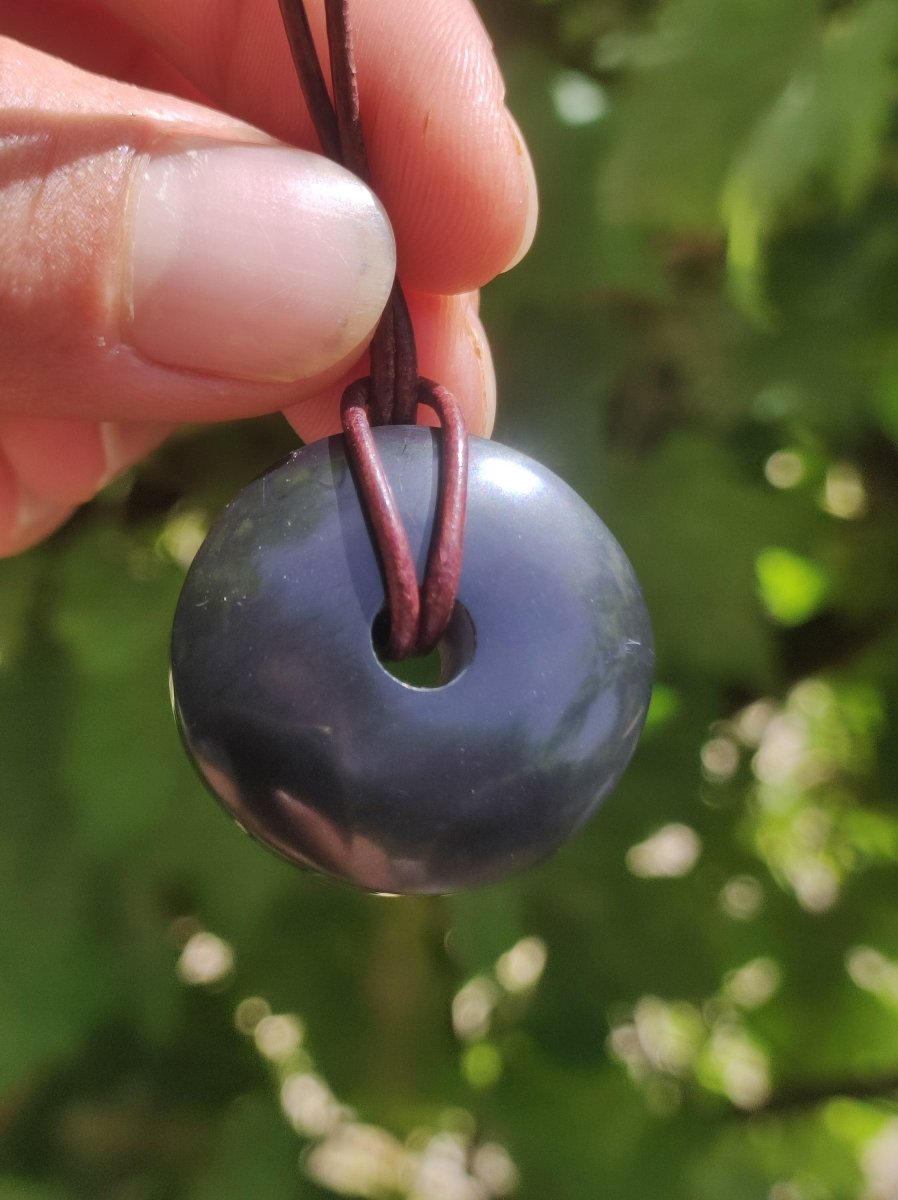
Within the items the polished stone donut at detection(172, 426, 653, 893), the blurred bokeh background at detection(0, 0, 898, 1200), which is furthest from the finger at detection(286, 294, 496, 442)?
the polished stone donut at detection(172, 426, 653, 893)

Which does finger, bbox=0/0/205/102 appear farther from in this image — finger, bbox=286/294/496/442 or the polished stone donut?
the polished stone donut

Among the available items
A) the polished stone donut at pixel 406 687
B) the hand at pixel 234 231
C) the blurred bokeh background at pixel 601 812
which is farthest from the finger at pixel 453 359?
the polished stone donut at pixel 406 687

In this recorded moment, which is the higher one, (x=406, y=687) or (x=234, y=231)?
(x=234, y=231)

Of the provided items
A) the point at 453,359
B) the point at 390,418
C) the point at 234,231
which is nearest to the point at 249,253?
the point at 234,231

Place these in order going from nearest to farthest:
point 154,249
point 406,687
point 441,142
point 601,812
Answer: point 406,687, point 154,249, point 441,142, point 601,812

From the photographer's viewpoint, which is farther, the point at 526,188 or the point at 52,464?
the point at 52,464

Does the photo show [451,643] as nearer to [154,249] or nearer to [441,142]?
[154,249]

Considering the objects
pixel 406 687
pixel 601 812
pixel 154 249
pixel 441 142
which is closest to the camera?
pixel 406 687
